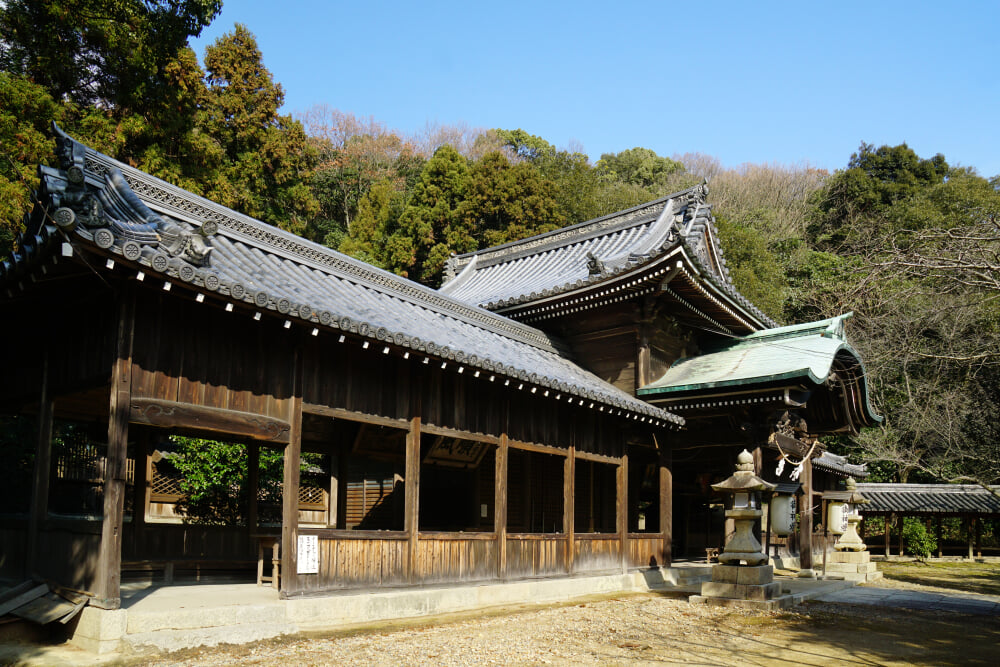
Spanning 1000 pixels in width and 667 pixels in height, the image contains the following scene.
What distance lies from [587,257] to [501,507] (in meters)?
7.74

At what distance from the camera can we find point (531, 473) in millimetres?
16547

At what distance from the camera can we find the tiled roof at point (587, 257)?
1728 centimetres

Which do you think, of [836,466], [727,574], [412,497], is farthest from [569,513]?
[836,466]

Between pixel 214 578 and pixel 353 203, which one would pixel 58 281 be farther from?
pixel 353 203

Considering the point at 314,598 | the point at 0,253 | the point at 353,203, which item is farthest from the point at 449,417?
the point at 353,203

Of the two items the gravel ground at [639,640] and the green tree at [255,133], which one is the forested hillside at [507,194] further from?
the gravel ground at [639,640]

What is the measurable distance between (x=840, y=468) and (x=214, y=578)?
71.4ft

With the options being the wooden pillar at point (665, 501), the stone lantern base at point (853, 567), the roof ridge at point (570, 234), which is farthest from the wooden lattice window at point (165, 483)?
the stone lantern base at point (853, 567)

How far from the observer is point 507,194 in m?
38.3

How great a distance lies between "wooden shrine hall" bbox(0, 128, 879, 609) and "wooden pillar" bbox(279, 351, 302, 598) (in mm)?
26

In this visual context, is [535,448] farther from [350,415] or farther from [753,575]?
[753,575]

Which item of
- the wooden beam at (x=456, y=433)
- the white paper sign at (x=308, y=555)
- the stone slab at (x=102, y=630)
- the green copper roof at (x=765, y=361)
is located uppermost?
the green copper roof at (x=765, y=361)

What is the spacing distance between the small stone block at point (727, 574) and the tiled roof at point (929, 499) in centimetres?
1989

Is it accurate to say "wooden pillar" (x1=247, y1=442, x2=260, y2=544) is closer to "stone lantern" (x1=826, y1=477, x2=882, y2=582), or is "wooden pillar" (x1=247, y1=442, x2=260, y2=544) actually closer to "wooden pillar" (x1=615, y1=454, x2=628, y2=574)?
A: "wooden pillar" (x1=615, y1=454, x2=628, y2=574)
